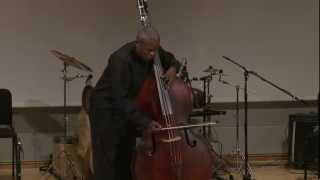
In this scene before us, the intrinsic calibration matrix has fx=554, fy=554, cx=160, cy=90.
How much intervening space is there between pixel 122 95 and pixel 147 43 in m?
0.37

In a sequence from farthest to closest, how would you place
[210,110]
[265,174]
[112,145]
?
[265,174], [210,110], [112,145]

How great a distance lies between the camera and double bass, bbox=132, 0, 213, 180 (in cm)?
331

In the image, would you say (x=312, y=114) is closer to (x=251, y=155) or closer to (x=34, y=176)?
(x=251, y=155)

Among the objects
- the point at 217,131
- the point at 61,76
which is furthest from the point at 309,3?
the point at 61,76

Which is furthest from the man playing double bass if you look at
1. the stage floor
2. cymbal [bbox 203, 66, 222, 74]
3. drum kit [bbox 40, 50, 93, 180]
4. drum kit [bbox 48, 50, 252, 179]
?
cymbal [bbox 203, 66, 222, 74]

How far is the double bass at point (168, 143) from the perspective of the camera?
331cm

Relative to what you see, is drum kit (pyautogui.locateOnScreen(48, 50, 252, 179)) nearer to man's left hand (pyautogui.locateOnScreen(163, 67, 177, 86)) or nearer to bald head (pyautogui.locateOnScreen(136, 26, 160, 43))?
man's left hand (pyautogui.locateOnScreen(163, 67, 177, 86))

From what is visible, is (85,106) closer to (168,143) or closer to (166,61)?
(166,61)

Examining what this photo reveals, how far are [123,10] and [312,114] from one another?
92.5 inches

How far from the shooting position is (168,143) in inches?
130

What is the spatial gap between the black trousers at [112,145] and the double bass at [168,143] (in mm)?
253

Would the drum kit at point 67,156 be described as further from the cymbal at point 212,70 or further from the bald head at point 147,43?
the bald head at point 147,43

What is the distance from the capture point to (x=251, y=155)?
6344 mm

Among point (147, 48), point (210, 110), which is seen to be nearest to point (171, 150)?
point (147, 48)
